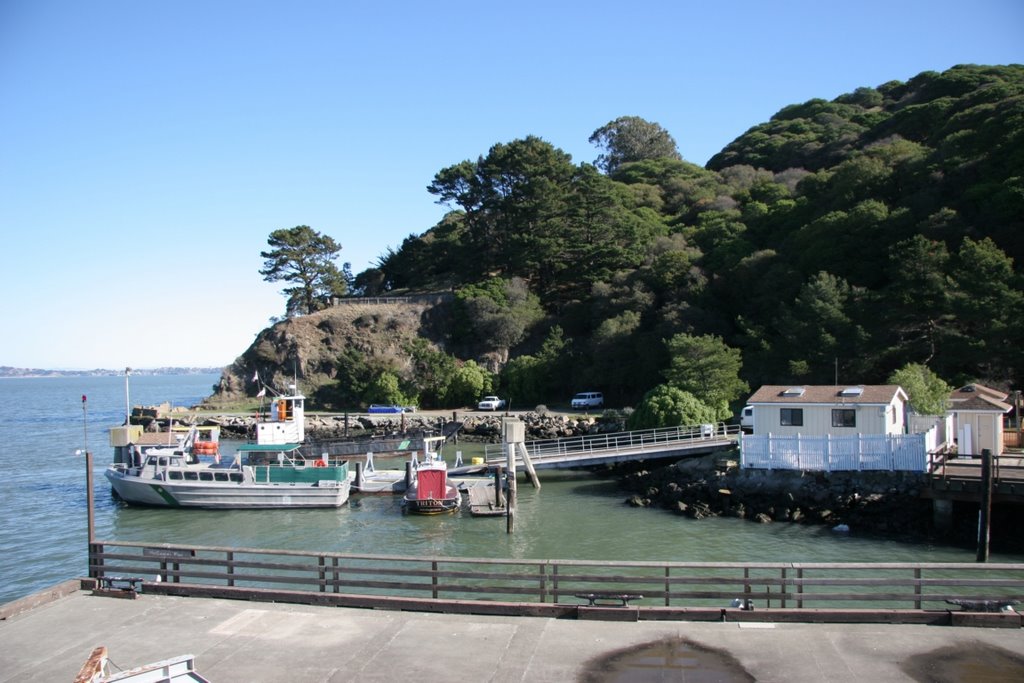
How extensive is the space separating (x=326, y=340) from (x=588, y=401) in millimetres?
31803

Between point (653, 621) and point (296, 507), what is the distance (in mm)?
25117

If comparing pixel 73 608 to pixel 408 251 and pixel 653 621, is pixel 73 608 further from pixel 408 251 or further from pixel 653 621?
pixel 408 251

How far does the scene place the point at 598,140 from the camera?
15650 centimetres

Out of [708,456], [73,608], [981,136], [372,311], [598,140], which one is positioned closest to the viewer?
[73,608]

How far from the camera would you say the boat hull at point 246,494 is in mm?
34219

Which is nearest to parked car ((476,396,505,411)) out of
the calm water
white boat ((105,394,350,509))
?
the calm water

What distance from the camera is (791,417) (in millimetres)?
31531

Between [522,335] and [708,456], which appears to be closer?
[708,456]

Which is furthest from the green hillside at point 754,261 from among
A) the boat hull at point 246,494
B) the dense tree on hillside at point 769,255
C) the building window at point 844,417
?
the boat hull at point 246,494

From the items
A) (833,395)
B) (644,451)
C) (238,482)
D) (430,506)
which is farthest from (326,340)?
(833,395)

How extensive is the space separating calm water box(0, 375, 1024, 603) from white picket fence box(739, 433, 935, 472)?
→ 3539 millimetres

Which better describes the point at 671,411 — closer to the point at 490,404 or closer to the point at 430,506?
the point at 430,506

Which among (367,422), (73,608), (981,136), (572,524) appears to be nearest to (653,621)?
(73,608)

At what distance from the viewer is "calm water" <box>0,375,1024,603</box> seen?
2473 cm
